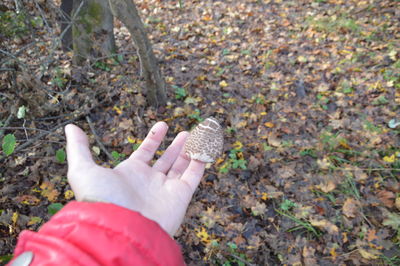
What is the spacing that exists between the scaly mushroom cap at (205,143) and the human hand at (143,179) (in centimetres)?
9

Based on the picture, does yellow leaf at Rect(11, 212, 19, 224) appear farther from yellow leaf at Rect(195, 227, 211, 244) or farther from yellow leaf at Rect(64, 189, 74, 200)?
yellow leaf at Rect(195, 227, 211, 244)

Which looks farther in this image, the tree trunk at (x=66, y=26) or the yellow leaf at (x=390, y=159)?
the tree trunk at (x=66, y=26)

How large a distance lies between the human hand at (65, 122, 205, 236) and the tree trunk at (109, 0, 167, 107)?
1.55m

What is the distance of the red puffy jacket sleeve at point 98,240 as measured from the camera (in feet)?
4.31

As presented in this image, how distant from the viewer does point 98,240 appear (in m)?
1.37

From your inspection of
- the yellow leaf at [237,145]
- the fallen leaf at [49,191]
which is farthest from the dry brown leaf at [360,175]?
the fallen leaf at [49,191]

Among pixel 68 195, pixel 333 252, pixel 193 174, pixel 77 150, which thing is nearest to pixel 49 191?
pixel 68 195

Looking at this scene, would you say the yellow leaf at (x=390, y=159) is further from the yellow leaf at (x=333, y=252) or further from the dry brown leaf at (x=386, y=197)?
the yellow leaf at (x=333, y=252)

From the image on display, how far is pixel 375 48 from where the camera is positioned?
561 centimetres

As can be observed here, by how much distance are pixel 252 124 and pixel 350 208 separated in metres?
1.77

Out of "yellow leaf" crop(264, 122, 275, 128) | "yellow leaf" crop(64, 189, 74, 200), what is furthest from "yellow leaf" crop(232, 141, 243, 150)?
"yellow leaf" crop(64, 189, 74, 200)

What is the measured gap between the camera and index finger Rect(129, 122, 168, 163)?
8.19 feet

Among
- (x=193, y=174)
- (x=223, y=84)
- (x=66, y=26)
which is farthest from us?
(x=66, y=26)

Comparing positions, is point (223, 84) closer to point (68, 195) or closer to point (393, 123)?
point (393, 123)
